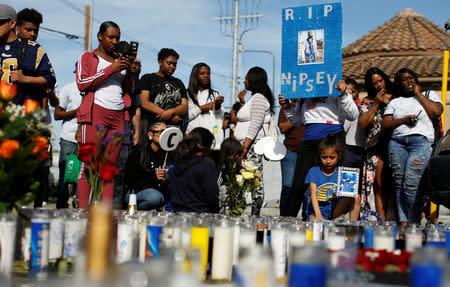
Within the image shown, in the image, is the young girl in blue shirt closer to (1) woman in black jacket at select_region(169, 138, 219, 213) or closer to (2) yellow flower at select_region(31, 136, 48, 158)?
(1) woman in black jacket at select_region(169, 138, 219, 213)

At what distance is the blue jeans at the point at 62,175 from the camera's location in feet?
24.7

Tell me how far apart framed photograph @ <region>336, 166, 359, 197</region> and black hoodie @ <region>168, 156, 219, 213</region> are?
1.23 metres

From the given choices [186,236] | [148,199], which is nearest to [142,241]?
[186,236]

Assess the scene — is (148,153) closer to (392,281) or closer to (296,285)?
(392,281)

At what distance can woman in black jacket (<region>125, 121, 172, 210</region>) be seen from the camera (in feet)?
22.7

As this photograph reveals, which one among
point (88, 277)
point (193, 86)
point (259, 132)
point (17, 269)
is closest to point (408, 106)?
point (259, 132)

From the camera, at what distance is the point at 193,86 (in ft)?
25.5

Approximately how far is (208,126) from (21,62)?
288 cm

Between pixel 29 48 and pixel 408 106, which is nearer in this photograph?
pixel 29 48

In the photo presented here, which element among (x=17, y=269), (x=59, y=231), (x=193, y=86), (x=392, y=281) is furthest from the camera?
(x=193, y=86)

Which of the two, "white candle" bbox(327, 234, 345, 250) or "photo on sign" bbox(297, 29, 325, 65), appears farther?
"photo on sign" bbox(297, 29, 325, 65)

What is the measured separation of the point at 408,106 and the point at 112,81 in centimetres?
345

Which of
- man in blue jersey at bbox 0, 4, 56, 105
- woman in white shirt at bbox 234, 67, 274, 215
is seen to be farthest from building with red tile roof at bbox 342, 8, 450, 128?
man in blue jersey at bbox 0, 4, 56, 105

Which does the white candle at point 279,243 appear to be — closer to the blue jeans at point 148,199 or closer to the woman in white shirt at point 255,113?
the blue jeans at point 148,199
